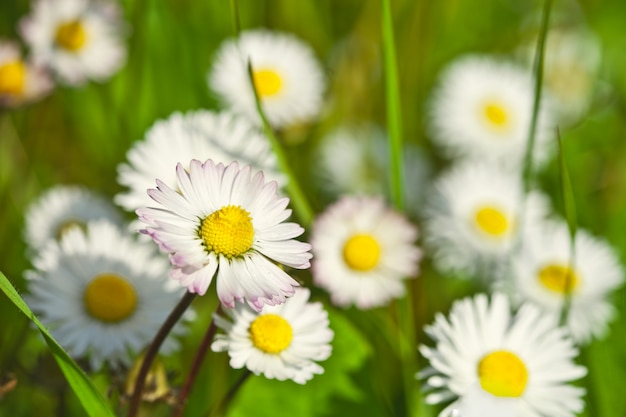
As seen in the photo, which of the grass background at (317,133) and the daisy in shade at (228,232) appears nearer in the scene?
the daisy in shade at (228,232)

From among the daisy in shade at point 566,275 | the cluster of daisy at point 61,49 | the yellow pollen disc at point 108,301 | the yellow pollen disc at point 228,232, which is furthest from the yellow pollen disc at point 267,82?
the yellow pollen disc at point 228,232

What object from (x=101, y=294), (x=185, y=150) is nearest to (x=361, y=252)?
(x=185, y=150)

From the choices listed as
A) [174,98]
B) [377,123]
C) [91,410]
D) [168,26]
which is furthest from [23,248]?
[377,123]

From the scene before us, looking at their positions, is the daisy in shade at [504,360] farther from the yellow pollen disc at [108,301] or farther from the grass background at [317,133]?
the yellow pollen disc at [108,301]

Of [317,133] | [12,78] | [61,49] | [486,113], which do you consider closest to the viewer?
[12,78]

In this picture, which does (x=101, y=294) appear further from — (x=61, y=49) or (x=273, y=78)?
(x=273, y=78)
